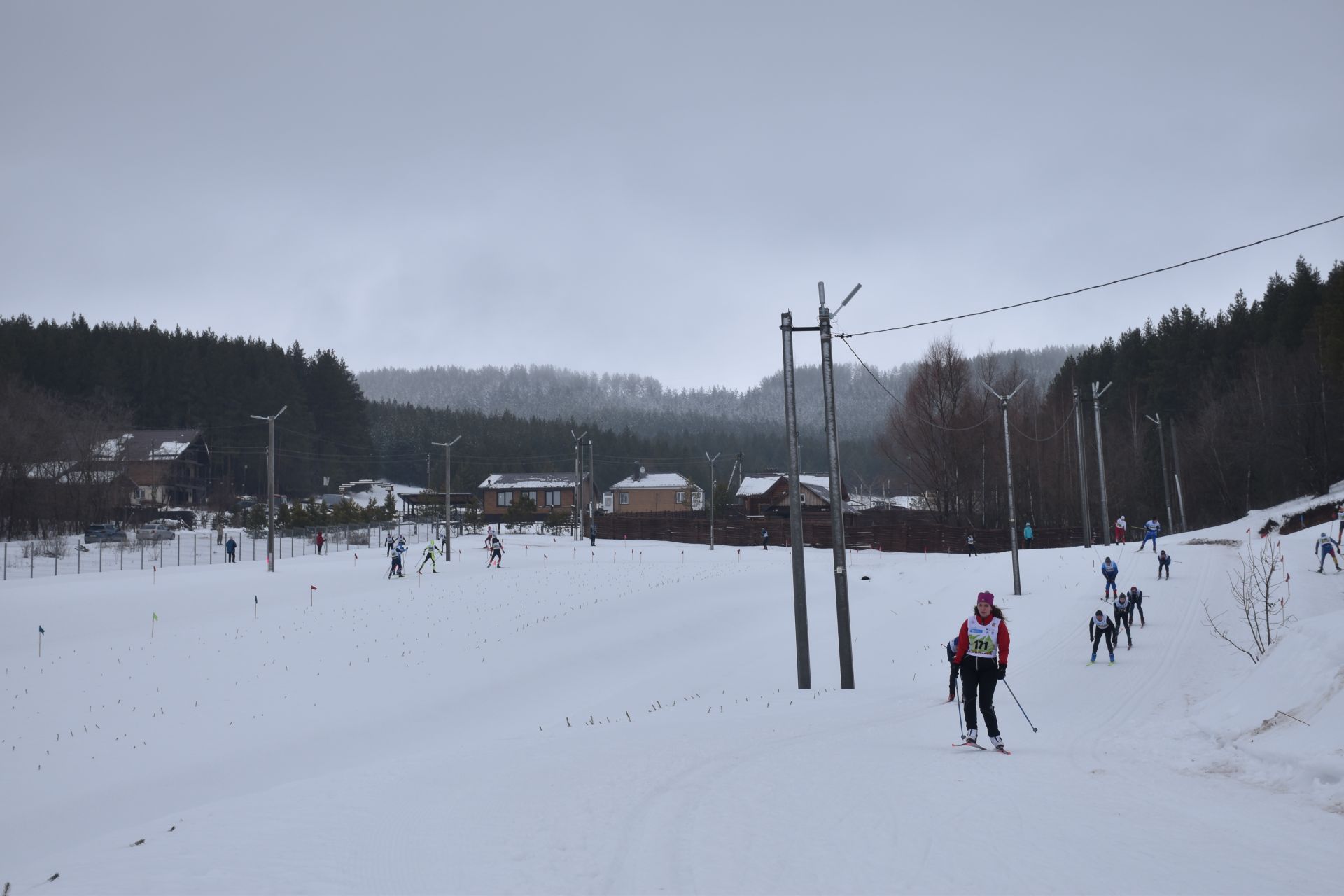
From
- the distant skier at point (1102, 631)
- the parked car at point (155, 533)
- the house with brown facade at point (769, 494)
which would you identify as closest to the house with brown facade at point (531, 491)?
the house with brown facade at point (769, 494)

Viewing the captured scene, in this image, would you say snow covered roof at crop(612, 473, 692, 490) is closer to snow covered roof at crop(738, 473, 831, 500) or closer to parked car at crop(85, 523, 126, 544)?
snow covered roof at crop(738, 473, 831, 500)

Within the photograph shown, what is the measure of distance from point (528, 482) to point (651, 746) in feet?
328

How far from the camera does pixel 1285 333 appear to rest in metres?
70.7

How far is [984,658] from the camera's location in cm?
1014

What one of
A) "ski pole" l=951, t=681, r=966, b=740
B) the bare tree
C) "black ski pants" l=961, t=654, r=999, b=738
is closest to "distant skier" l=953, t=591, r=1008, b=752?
A: "black ski pants" l=961, t=654, r=999, b=738

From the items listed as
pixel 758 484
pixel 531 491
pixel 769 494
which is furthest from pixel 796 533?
pixel 531 491

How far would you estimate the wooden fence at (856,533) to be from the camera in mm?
57625

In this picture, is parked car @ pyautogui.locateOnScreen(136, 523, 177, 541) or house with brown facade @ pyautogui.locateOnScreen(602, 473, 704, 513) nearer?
parked car @ pyautogui.locateOnScreen(136, 523, 177, 541)

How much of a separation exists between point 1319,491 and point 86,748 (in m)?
67.8

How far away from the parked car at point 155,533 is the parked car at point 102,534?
42.3 inches

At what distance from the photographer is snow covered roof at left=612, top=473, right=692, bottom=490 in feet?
353

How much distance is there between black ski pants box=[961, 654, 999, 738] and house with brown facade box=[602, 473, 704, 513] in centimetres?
9453

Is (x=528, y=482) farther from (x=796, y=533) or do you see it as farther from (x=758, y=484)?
(x=796, y=533)

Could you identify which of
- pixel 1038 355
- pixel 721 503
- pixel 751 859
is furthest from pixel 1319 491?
pixel 1038 355
